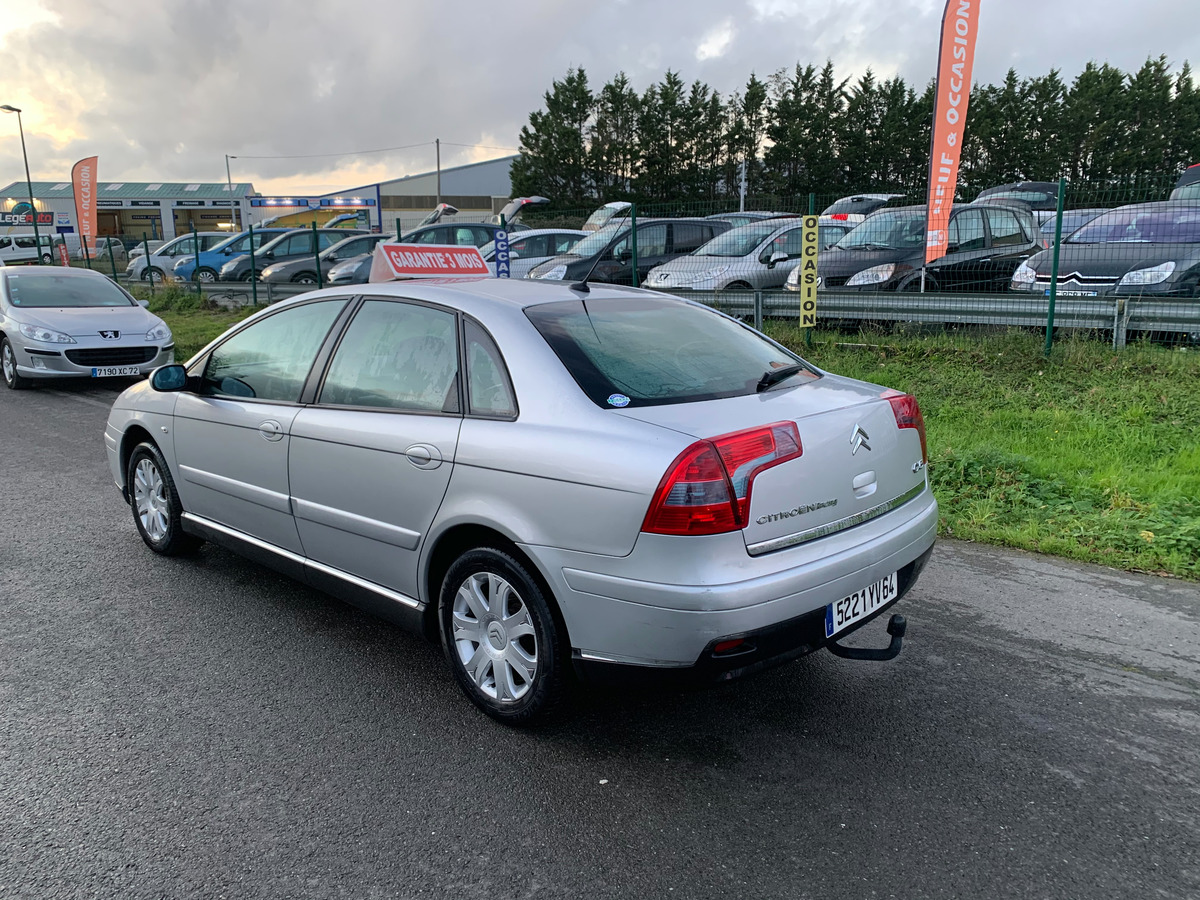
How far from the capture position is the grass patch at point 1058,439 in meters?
4.95

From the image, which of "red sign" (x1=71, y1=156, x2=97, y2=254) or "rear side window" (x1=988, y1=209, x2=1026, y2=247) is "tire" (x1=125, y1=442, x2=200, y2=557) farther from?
"red sign" (x1=71, y1=156, x2=97, y2=254)

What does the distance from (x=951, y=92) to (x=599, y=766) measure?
34.7 feet

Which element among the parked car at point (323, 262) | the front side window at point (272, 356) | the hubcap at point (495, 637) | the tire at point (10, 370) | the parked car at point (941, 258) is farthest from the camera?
the parked car at point (323, 262)

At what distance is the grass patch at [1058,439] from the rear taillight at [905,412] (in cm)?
212

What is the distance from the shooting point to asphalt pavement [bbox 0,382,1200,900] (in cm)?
232

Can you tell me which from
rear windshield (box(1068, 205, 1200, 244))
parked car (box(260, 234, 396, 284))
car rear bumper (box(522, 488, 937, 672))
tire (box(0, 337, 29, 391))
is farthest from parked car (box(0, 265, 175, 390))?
rear windshield (box(1068, 205, 1200, 244))

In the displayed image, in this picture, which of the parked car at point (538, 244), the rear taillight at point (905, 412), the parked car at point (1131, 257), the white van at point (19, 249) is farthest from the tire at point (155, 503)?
the white van at point (19, 249)

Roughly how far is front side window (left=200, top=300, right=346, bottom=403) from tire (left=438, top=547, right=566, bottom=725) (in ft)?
4.33

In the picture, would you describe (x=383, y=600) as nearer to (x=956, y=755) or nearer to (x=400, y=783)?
(x=400, y=783)

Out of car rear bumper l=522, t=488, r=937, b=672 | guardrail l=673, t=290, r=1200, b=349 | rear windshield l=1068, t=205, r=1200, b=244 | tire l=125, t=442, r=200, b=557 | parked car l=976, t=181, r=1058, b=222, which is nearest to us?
car rear bumper l=522, t=488, r=937, b=672

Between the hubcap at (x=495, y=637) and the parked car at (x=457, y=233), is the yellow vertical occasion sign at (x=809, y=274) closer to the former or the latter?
the hubcap at (x=495, y=637)

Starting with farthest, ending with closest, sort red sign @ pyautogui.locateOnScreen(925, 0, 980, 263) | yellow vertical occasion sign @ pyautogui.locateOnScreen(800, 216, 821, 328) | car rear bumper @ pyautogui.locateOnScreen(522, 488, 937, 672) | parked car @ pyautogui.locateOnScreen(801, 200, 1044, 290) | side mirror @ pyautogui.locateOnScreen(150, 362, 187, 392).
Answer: red sign @ pyautogui.locateOnScreen(925, 0, 980, 263)
parked car @ pyautogui.locateOnScreen(801, 200, 1044, 290)
yellow vertical occasion sign @ pyautogui.locateOnScreen(800, 216, 821, 328)
side mirror @ pyautogui.locateOnScreen(150, 362, 187, 392)
car rear bumper @ pyautogui.locateOnScreen(522, 488, 937, 672)

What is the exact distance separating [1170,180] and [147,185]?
93.4 m

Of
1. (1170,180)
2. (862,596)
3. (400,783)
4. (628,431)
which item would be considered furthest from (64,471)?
(1170,180)
